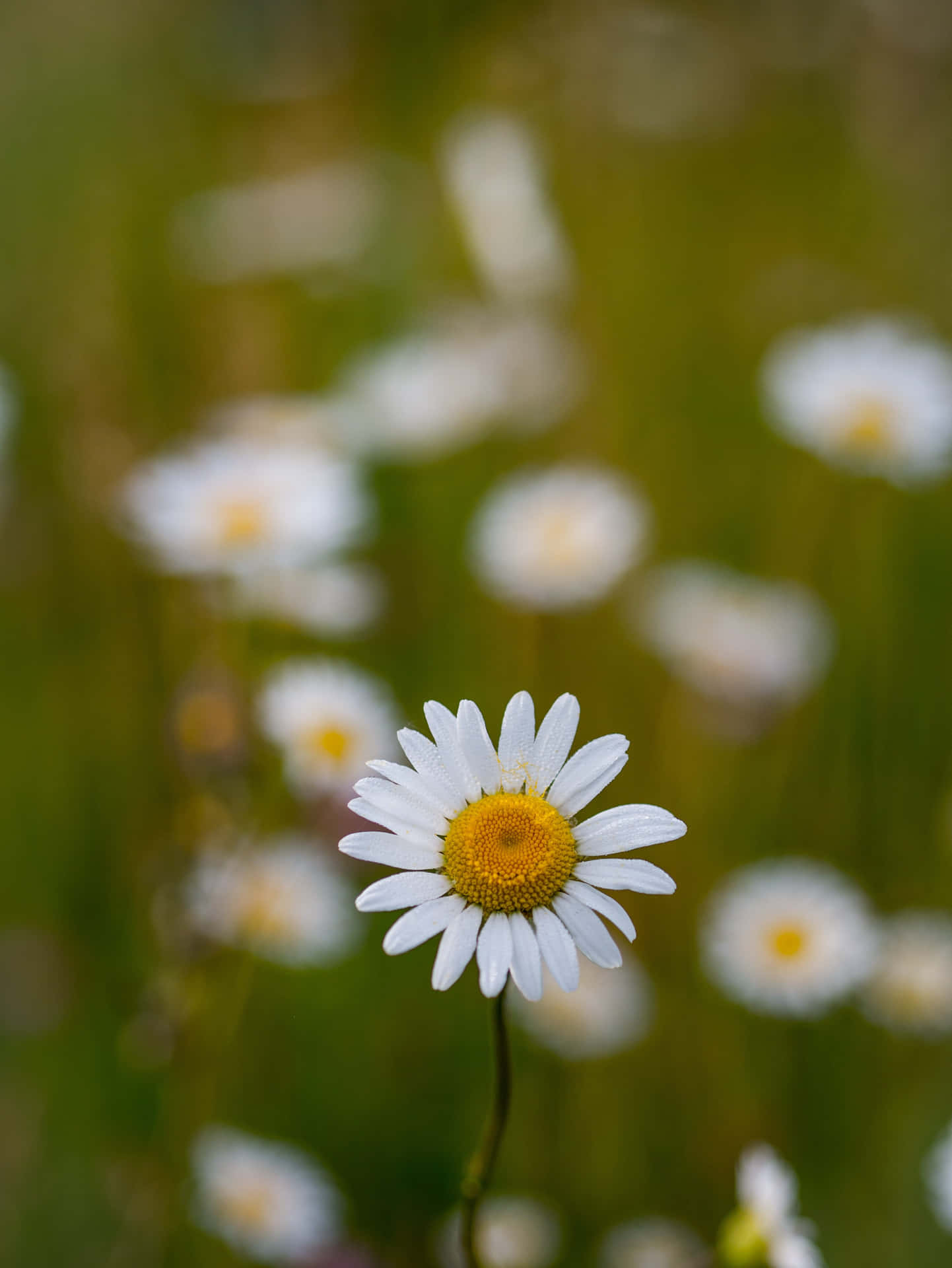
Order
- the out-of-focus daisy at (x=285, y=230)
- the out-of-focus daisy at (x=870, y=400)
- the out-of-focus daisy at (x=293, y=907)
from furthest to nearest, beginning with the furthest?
the out-of-focus daisy at (x=285, y=230)
the out-of-focus daisy at (x=870, y=400)
the out-of-focus daisy at (x=293, y=907)

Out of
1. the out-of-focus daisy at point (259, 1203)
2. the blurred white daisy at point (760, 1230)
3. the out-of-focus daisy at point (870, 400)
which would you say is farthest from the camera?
the out-of-focus daisy at point (870, 400)

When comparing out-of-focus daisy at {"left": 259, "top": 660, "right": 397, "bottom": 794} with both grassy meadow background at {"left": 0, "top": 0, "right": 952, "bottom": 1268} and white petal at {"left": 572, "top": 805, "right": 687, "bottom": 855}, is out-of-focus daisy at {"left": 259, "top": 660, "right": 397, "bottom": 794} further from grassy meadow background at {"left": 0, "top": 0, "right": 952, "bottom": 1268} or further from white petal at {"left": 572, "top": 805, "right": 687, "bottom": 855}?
white petal at {"left": 572, "top": 805, "right": 687, "bottom": 855}

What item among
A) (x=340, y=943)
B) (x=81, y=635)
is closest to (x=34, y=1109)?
(x=340, y=943)

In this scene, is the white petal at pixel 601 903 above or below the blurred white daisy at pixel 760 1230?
above

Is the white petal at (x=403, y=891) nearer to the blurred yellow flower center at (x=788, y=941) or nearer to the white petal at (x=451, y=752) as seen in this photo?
the white petal at (x=451, y=752)

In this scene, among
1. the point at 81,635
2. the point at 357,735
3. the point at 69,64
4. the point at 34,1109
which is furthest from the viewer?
the point at 69,64

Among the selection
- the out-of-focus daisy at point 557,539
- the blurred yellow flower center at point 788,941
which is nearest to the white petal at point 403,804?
the blurred yellow flower center at point 788,941

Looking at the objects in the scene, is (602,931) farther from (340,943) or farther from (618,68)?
(618,68)
